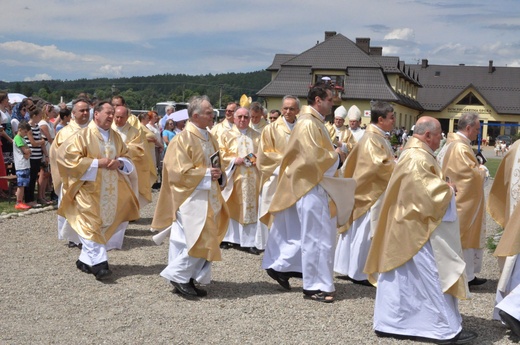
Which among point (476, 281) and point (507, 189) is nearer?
point (507, 189)

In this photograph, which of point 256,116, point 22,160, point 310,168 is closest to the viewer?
point 310,168

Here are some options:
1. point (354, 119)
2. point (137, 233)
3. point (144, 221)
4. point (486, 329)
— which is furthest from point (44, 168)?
point (486, 329)

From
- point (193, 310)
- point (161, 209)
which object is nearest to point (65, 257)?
point (161, 209)

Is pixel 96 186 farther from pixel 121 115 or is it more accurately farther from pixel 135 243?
pixel 121 115

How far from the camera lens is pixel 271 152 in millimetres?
8352

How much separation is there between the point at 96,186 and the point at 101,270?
3.32 feet

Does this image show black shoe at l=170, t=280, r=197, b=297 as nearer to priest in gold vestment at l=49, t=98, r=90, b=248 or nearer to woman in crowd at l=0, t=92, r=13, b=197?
priest in gold vestment at l=49, t=98, r=90, b=248

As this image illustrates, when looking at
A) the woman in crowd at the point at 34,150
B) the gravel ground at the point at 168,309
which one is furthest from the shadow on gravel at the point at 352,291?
the woman in crowd at the point at 34,150

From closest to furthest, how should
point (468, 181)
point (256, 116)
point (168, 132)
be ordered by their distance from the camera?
point (468, 181) → point (256, 116) → point (168, 132)

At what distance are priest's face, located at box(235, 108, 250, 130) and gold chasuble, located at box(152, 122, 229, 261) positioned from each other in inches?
102

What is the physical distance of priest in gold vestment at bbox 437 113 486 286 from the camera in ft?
22.8

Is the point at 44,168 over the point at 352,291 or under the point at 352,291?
over

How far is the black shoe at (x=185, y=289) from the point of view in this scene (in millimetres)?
6434

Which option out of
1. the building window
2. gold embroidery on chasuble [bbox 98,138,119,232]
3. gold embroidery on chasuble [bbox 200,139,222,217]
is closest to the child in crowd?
gold embroidery on chasuble [bbox 98,138,119,232]
